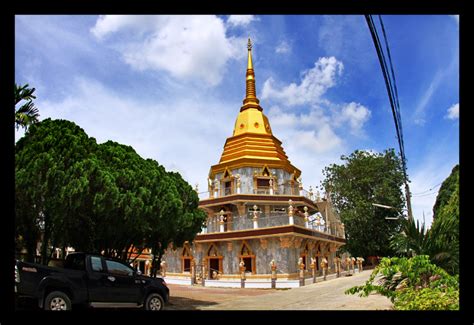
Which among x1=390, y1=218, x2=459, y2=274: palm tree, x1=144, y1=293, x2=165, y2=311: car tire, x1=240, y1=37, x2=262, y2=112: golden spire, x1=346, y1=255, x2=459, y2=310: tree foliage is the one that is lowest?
x1=144, y1=293, x2=165, y2=311: car tire

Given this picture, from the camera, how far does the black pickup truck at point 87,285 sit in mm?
8656

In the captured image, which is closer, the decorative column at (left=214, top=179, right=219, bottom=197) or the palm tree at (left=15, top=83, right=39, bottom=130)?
the palm tree at (left=15, top=83, right=39, bottom=130)

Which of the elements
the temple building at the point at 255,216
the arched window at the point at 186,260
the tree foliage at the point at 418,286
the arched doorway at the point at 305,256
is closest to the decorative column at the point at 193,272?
the temple building at the point at 255,216

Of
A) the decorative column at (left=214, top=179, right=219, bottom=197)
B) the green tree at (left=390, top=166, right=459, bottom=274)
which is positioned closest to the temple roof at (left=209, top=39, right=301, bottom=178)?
the decorative column at (left=214, top=179, right=219, bottom=197)

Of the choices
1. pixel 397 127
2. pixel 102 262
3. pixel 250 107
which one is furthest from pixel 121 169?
pixel 250 107

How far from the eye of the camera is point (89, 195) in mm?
10656

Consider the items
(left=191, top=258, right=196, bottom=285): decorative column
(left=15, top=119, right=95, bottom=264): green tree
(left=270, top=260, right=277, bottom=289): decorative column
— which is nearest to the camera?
(left=15, top=119, right=95, bottom=264): green tree

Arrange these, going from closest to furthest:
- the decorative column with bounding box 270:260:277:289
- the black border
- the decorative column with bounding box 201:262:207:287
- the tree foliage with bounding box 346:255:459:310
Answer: the black border
the tree foliage with bounding box 346:255:459:310
the decorative column with bounding box 270:260:277:289
the decorative column with bounding box 201:262:207:287

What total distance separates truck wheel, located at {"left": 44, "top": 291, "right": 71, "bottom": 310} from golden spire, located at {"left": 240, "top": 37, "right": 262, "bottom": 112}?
25.5 meters

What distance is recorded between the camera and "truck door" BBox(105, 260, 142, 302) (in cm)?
988

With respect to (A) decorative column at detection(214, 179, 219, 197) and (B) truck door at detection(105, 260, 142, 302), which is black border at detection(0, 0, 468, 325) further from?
(A) decorative column at detection(214, 179, 219, 197)

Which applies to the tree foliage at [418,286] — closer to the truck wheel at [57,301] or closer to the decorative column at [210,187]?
the truck wheel at [57,301]
